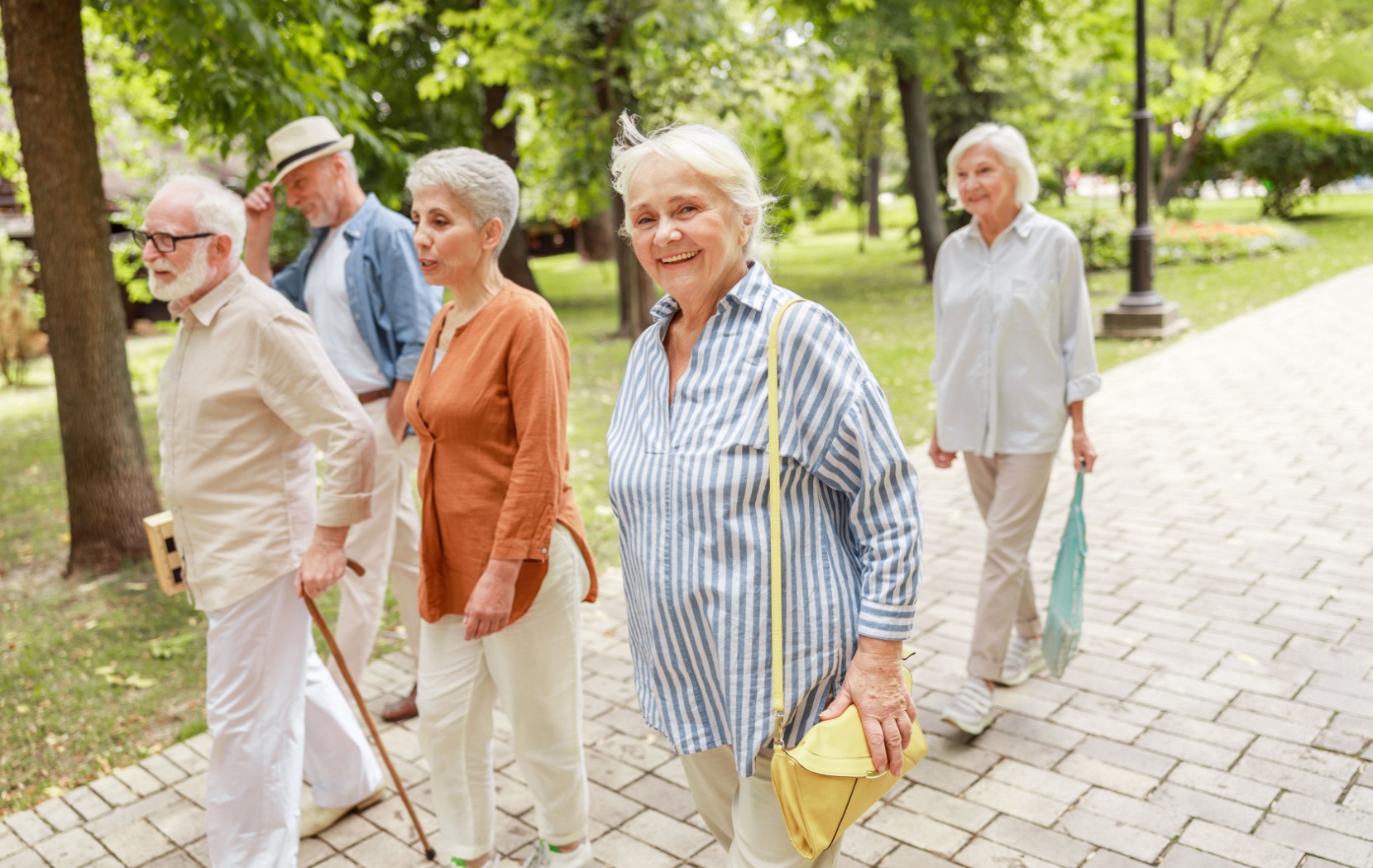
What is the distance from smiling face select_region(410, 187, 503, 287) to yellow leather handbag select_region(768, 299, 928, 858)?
1217mm

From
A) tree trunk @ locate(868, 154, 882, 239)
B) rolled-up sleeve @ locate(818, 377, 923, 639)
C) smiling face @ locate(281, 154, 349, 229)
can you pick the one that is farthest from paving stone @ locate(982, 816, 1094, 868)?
tree trunk @ locate(868, 154, 882, 239)

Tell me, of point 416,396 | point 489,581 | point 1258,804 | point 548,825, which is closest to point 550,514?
point 489,581

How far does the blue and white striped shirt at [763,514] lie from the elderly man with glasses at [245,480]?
1.31 meters

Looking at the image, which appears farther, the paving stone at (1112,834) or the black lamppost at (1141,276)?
the black lamppost at (1141,276)

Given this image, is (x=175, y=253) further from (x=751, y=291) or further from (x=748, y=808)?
(x=748, y=808)

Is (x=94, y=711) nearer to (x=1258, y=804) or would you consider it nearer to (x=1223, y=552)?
(x=1258, y=804)

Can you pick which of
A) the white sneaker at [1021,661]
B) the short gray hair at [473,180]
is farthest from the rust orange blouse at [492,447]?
the white sneaker at [1021,661]

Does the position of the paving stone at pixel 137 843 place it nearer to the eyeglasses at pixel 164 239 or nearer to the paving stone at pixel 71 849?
the paving stone at pixel 71 849

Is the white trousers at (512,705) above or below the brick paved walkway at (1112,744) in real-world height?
above

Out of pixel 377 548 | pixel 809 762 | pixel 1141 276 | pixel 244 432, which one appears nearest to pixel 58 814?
pixel 377 548

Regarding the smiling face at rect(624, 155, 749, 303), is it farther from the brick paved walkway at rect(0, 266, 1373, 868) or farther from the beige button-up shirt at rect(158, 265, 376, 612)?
the brick paved walkway at rect(0, 266, 1373, 868)

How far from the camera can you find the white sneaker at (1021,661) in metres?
4.46

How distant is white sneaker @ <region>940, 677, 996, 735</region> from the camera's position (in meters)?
4.02

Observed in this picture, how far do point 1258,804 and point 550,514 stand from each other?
8.03 ft
